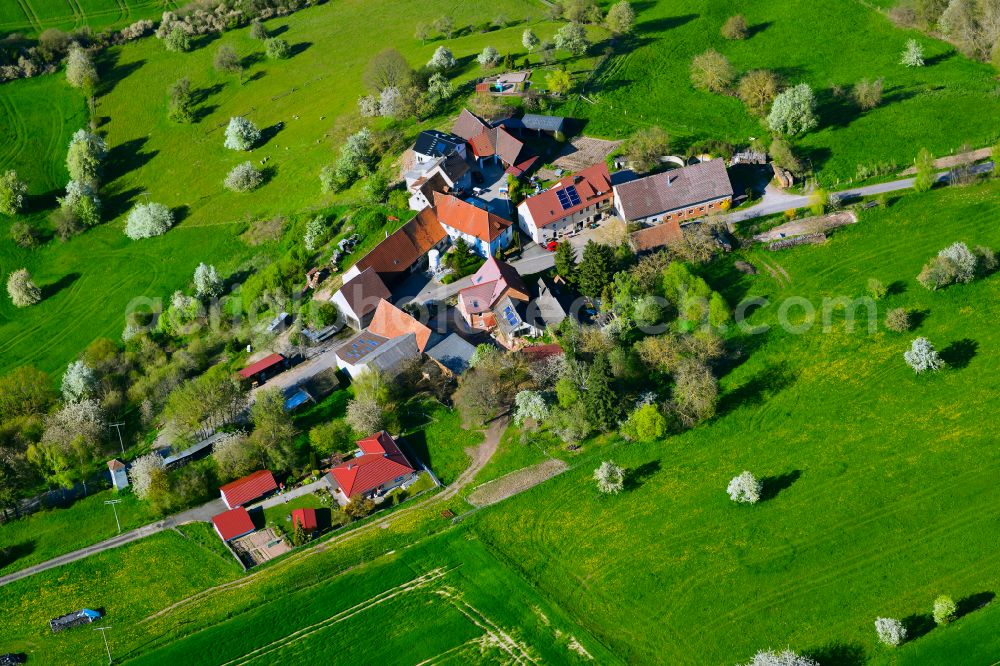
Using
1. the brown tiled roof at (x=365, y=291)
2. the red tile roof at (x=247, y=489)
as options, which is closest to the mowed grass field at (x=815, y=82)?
the brown tiled roof at (x=365, y=291)

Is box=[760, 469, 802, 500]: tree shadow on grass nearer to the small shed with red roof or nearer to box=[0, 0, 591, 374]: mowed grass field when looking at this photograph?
the small shed with red roof

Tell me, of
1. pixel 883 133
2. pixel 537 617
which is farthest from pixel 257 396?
pixel 883 133

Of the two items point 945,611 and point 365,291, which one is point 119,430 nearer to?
point 365,291

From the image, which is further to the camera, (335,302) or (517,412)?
(335,302)

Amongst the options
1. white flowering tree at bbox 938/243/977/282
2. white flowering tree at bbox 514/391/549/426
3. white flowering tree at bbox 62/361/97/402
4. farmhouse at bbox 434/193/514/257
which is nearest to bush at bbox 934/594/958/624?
white flowering tree at bbox 514/391/549/426

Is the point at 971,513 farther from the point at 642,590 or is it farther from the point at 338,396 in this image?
the point at 338,396

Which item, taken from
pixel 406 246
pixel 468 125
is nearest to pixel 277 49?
pixel 468 125

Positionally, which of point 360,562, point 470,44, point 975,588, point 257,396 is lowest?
point 975,588
